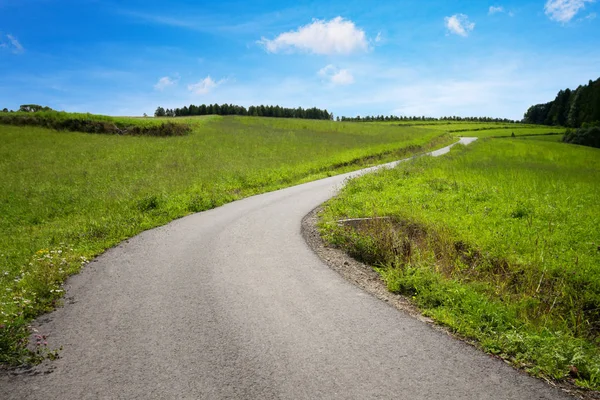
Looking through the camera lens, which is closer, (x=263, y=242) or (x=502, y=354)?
(x=502, y=354)

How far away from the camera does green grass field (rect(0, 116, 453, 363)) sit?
7.32 meters

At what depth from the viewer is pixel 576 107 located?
270 ft

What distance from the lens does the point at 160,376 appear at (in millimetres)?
4273

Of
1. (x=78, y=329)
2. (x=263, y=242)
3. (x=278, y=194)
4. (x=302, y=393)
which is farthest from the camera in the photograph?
(x=278, y=194)

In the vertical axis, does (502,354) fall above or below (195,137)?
below

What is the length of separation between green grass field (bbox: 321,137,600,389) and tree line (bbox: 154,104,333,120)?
115 metres

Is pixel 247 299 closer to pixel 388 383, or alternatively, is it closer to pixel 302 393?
pixel 302 393

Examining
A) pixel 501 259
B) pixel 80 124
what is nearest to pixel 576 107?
pixel 501 259

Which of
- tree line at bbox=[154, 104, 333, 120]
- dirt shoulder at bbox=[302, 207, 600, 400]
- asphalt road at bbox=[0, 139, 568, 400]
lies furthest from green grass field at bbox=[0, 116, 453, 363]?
tree line at bbox=[154, 104, 333, 120]

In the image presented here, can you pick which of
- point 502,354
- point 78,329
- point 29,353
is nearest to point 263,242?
point 78,329

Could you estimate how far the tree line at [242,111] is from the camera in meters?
123

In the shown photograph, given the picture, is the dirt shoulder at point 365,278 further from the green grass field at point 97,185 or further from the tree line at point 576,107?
the tree line at point 576,107

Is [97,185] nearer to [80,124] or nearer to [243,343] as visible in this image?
[243,343]

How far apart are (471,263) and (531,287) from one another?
5.14 feet
